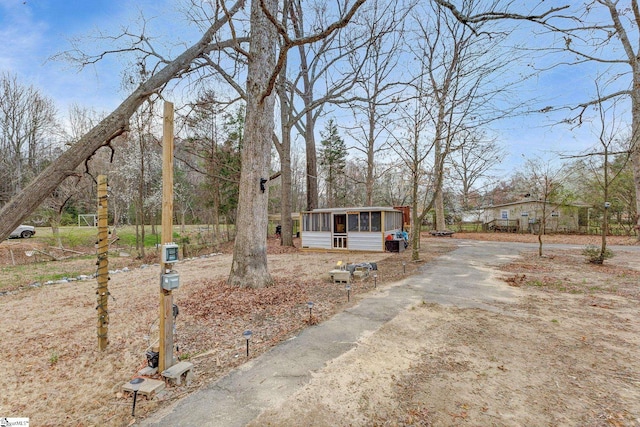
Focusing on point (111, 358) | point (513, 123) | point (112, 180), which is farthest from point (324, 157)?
point (111, 358)

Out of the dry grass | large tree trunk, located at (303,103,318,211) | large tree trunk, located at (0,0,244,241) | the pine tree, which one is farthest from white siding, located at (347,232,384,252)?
the pine tree

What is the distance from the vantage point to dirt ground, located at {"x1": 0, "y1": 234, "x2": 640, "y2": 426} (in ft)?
7.51

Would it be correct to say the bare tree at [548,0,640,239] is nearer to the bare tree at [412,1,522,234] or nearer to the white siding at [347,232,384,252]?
the bare tree at [412,1,522,234]

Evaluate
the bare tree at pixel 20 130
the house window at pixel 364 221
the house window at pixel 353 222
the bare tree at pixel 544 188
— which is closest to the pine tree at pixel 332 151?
the house window at pixel 353 222

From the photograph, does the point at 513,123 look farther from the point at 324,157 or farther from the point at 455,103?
the point at 324,157

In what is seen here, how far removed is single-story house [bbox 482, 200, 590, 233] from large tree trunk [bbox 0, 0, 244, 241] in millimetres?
22898

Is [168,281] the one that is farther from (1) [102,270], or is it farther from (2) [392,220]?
(2) [392,220]

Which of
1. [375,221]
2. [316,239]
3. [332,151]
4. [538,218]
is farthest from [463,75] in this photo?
[538,218]

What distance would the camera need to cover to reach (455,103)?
8.50 metres

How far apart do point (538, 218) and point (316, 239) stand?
61.9 feet

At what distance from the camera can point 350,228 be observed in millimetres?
12766

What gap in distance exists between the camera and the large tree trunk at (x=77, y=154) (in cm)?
362

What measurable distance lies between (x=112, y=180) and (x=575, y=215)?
101 ft

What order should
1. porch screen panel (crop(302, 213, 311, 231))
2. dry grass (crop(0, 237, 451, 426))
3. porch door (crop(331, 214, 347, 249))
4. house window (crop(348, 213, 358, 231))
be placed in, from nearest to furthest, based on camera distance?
dry grass (crop(0, 237, 451, 426)) < house window (crop(348, 213, 358, 231)) < porch door (crop(331, 214, 347, 249)) < porch screen panel (crop(302, 213, 311, 231))
